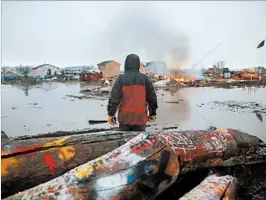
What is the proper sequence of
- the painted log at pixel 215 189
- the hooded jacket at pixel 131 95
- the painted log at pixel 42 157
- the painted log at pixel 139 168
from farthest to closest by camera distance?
the hooded jacket at pixel 131 95, the painted log at pixel 215 189, the painted log at pixel 42 157, the painted log at pixel 139 168

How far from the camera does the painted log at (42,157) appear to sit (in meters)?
2.37

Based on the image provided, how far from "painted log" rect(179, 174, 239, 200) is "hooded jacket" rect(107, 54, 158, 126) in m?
1.60

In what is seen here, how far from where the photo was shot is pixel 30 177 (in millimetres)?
2426

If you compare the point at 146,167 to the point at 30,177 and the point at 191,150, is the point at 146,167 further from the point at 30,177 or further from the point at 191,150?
the point at 30,177

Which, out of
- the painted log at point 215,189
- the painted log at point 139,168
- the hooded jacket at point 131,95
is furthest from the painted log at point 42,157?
the hooded jacket at point 131,95

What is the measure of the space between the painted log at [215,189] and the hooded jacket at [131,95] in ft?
5.26

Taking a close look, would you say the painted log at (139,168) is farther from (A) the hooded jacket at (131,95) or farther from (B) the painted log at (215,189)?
(A) the hooded jacket at (131,95)

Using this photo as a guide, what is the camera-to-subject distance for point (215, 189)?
8.59ft

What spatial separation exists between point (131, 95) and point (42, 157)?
195 cm

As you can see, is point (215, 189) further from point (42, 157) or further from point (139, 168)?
point (42, 157)

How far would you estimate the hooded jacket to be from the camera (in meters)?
4.17

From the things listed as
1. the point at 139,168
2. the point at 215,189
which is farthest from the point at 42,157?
the point at 215,189

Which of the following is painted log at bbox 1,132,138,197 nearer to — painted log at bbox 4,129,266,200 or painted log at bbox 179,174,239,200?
painted log at bbox 4,129,266,200

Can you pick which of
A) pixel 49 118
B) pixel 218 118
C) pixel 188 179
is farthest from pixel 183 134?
pixel 49 118
